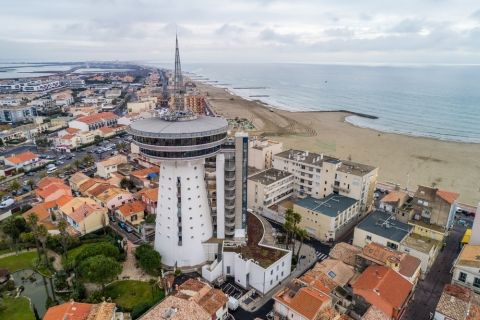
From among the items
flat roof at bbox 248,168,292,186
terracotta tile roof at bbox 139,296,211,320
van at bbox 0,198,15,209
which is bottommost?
van at bbox 0,198,15,209

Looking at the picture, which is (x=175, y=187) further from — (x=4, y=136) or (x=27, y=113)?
(x=27, y=113)

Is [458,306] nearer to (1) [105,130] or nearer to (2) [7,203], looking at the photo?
(2) [7,203]

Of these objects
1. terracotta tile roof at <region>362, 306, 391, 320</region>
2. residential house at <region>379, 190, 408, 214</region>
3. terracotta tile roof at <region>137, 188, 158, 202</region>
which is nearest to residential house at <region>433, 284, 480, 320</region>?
terracotta tile roof at <region>362, 306, 391, 320</region>

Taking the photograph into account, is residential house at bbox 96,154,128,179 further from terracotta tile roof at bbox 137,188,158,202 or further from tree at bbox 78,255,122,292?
tree at bbox 78,255,122,292

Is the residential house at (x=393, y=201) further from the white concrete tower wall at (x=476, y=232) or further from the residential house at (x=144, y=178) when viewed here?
the residential house at (x=144, y=178)

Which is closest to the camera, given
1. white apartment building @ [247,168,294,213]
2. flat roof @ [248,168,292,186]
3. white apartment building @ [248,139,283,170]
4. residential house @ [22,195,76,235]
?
residential house @ [22,195,76,235]

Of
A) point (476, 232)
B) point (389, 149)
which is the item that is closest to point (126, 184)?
point (476, 232)
